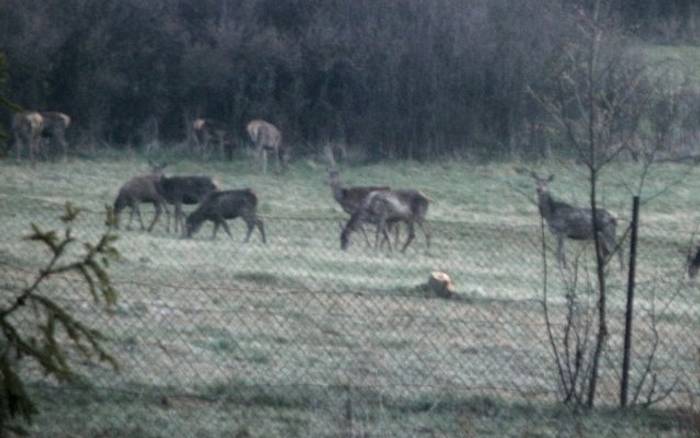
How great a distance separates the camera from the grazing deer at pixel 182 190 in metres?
26.1

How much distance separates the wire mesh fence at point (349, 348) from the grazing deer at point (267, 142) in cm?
1707

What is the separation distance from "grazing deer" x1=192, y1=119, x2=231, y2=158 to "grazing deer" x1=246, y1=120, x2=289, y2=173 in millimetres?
871

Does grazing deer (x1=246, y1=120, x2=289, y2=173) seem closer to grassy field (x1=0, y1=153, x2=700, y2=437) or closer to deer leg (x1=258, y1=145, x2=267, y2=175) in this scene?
deer leg (x1=258, y1=145, x2=267, y2=175)

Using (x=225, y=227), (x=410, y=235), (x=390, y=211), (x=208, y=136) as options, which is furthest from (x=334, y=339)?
(x=208, y=136)

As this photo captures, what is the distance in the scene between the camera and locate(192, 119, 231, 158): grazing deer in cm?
3804

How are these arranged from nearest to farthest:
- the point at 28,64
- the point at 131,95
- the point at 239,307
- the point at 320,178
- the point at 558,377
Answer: the point at 558,377 → the point at 239,307 → the point at 320,178 → the point at 28,64 → the point at 131,95

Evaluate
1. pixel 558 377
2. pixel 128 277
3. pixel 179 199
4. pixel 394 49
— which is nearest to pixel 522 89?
pixel 394 49

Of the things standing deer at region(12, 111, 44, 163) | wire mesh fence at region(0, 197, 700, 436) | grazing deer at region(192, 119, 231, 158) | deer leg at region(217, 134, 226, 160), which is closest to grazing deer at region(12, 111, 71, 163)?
standing deer at region(12, 111, 44, 163)

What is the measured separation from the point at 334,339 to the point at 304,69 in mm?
29796

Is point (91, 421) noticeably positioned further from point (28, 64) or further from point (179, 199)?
point (28, 64)

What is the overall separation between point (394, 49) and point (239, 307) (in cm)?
2754

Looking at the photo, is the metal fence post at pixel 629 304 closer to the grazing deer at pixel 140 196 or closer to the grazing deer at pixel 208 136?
the grazing deer at pixel 140 196

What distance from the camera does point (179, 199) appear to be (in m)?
26.2

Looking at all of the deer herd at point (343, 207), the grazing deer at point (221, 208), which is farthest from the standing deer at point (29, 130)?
the grazing deer at point (221, 208)
